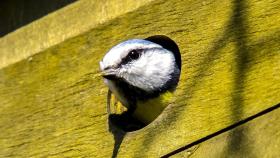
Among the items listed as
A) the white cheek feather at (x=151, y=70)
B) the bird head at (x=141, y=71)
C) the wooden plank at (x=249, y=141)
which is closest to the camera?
the wooden plank at (x=249, y=141)

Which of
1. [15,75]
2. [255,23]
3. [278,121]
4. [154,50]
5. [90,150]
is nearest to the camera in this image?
[278,121]

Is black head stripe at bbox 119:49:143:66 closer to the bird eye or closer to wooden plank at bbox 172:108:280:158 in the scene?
the bird eye

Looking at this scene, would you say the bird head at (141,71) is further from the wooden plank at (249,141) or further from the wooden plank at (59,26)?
the wooden plank at (249,141)

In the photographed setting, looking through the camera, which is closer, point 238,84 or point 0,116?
point 238,84

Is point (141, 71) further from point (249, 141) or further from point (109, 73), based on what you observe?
point (249, 141)

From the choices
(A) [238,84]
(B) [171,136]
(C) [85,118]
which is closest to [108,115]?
(C) [85,118]

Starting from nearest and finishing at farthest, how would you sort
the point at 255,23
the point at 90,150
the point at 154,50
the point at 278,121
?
the point at 278,121 → the point at 255,23 → the point at 90,150 → the point at 154,50

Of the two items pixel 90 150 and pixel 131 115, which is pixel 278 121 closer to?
pixel 90 150

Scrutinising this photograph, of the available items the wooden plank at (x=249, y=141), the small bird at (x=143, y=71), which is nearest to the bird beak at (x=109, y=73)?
the small bird at (x=143, y=71)
